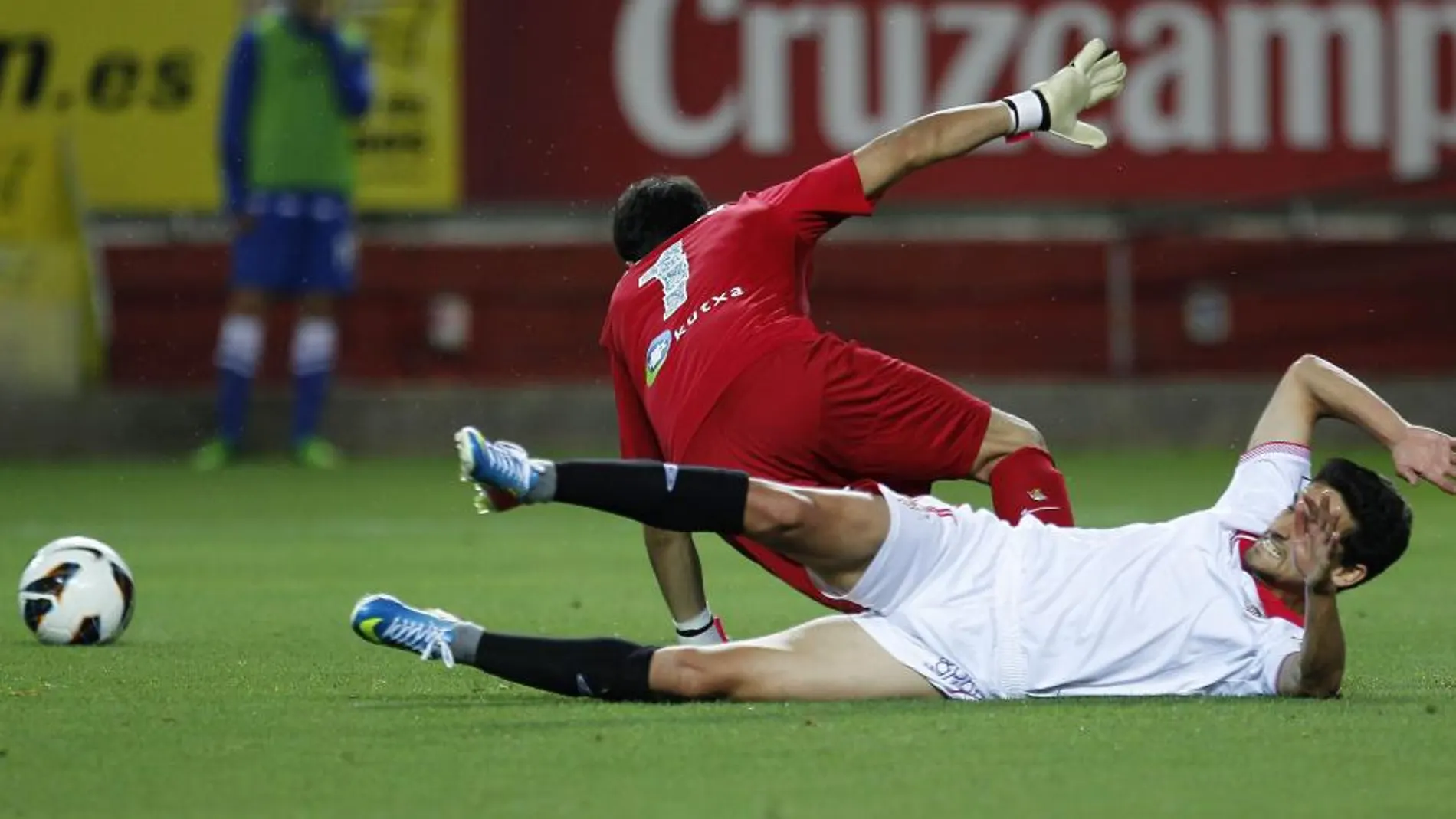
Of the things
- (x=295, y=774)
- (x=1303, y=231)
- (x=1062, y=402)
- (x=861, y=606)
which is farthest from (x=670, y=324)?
(x=1303, y=231)

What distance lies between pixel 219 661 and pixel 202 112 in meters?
8.60

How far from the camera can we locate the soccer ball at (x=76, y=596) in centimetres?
750

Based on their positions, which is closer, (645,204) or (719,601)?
(645,204)

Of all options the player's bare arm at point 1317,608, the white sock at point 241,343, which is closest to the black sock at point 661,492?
the player's bare arm at point 1317,608

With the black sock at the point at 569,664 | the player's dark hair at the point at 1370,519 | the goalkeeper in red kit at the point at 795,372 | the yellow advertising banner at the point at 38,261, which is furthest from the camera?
the yellow advertising banner at the point at 38,261

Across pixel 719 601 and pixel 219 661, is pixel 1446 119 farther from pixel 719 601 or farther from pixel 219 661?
pixel 219 661

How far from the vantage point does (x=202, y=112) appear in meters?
15.3

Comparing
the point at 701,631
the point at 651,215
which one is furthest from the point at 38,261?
the point at 701,631

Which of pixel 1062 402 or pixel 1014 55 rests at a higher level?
pixel 1014 55

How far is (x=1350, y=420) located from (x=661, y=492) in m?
1.71

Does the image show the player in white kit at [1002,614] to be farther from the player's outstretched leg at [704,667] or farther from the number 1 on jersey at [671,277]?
the number 1 on jersey at [671,277]

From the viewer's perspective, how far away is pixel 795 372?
264 inches

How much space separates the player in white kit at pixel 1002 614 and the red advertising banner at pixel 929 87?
9.79 m

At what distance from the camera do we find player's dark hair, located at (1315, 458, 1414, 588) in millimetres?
5883
